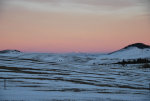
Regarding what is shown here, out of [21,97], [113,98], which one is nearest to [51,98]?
[21,97]

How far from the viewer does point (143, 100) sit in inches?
667

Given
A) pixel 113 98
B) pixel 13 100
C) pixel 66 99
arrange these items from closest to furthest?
1. pixel 13 100
2. pixel 66 99
3. pixel 113 98

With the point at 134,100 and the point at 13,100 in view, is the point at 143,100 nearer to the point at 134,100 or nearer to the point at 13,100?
the point at 134,100

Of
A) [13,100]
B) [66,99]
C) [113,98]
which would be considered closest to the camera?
[13,100]

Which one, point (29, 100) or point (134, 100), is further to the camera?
point (134, 100)

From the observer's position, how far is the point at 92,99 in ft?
54.4

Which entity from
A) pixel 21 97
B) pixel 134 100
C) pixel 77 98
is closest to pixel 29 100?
pixel 21 97

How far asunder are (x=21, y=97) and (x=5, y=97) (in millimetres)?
1247

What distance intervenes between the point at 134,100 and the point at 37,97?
8.31 m

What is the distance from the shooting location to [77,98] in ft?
54.7

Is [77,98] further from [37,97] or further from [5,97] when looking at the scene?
[5,97]

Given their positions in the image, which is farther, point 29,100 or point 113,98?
point 113,98

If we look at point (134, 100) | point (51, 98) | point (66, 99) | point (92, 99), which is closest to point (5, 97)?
point (51, 98)

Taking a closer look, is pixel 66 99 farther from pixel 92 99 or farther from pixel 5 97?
pixel 5 97
